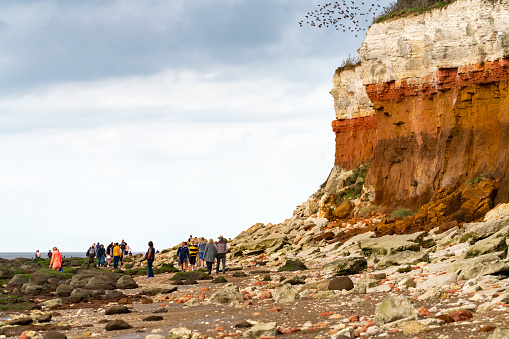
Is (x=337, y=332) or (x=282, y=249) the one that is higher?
(x=282, y=249)

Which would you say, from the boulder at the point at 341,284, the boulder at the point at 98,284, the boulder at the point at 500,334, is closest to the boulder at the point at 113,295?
the boulder at the point at 98,284

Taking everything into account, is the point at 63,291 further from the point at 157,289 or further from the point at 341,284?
the point at 341,284

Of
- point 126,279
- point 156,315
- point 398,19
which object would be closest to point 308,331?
point 156,315

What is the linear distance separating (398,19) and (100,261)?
1048 inches

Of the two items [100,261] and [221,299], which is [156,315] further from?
[100,261]

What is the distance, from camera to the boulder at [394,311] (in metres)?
10.0

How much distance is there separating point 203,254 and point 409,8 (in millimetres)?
18896

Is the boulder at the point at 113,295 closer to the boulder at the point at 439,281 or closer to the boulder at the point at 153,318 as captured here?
the boulder at the point at 153,318

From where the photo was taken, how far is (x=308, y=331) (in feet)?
34.1

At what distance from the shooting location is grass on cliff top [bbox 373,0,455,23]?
33450 millimetres

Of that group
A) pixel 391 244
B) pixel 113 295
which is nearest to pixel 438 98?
pixel 391 244

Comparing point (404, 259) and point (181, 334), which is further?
point (404, 259)

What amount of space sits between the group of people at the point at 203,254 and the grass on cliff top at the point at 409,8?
57.0ft

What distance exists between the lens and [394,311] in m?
10.1
